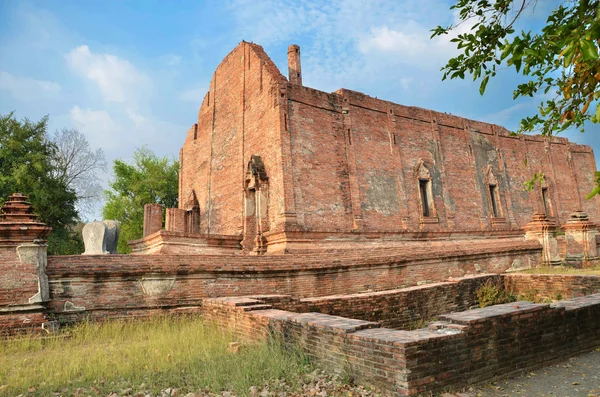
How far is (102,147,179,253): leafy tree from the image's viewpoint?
30.5 metres

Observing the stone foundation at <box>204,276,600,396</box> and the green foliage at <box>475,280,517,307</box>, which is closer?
the stone foundation at <box>204,276,600,396</box>

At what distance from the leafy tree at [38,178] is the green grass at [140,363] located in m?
17.3

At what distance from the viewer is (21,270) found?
600cm

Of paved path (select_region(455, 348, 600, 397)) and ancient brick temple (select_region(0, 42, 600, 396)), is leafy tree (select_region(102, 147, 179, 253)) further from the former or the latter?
paved path (select_region(455, 348, 600, 397))

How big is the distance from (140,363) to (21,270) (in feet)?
9.26

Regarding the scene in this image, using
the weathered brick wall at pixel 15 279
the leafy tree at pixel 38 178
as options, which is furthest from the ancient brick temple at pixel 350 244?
the leafy tree at pixel 38 178

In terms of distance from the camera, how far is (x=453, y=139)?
19.0m

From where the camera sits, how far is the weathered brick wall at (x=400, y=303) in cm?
725

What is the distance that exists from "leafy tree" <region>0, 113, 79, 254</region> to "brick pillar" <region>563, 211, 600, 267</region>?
2207 cm

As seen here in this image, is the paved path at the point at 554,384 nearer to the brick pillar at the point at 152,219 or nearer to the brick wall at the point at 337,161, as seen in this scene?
the brick wall at the point at 337,161

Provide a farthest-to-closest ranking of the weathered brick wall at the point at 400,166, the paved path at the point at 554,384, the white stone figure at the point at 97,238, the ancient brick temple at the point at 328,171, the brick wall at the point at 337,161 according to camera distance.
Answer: the weathered brick wall at the point at 400,166 → the brick wall at the point at 337,161 → the ancient brick temple at the point at 328,171 → the white stone figure at the point at 97,238 → the paved path at the point at 554,384

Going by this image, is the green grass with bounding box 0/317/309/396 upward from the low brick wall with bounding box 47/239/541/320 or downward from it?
downward

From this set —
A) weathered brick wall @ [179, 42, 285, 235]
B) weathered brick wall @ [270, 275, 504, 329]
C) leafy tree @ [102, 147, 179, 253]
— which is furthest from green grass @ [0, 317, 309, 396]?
leafy tree @ [102, 147, 179, 253]

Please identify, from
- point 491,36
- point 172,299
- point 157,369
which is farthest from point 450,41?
point 172,299
